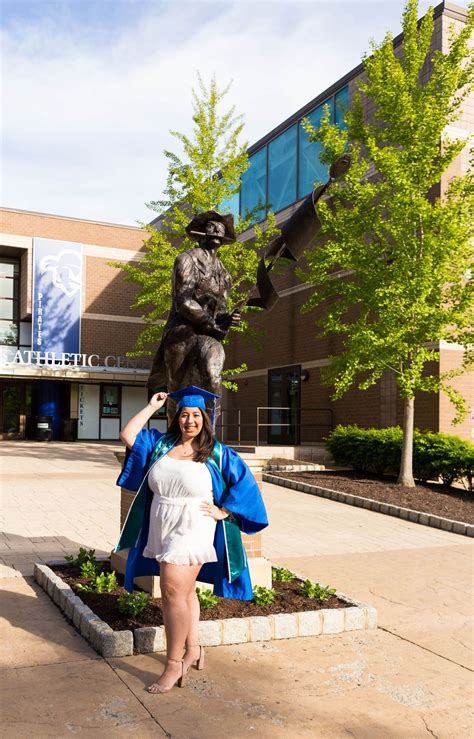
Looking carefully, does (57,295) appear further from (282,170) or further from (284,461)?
(284,461)

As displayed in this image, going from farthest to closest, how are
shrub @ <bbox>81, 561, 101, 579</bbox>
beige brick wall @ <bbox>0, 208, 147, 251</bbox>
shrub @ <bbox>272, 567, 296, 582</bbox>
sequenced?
1. beige brick wall @ <bbox>0, 208, 147, 251</bbox>
2. shrub @ <bbox>272, 567, 296, 582</bbox>
3. shrub @ <bbox>81, 561, 101, 579</bbox>

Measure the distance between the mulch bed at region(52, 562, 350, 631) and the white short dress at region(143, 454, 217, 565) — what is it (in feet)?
3.52

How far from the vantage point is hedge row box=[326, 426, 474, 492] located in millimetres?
13539

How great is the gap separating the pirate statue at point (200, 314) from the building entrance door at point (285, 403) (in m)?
16.6

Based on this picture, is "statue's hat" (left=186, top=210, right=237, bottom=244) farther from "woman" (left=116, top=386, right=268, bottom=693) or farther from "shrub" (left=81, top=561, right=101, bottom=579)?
"shrub" (left=81, top=561, right=101, bottom=579)

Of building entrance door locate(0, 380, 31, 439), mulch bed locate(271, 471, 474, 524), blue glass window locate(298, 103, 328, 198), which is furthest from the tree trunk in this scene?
building entrance door locate(0, 380, 31, 439)

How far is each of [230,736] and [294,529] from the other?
654cm

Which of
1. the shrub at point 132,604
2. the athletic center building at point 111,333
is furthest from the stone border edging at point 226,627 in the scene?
the athletic center building at point 111,333

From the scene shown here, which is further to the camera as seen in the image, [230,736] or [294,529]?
[294,529]

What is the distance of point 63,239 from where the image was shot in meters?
31.2

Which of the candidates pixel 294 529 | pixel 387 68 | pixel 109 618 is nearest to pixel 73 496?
pixel 294 529

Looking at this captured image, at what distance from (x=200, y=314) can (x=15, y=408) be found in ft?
87.6

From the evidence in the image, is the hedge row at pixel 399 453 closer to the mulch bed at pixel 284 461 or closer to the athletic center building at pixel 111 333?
the mulch bed at pixel 284 461

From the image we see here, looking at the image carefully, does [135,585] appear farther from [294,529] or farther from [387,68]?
[387,68]
